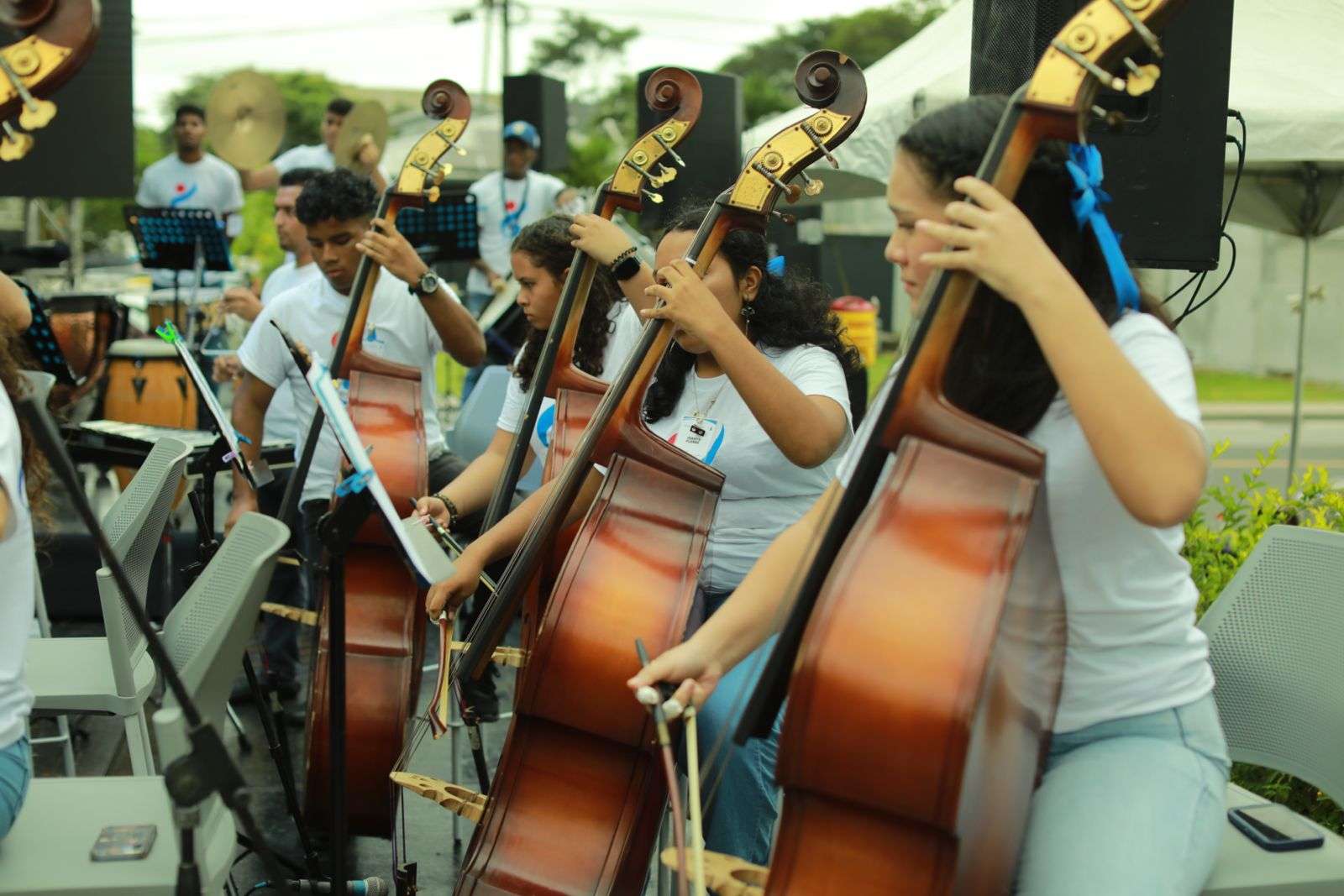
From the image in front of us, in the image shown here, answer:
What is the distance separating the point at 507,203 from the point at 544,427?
19.3 ft

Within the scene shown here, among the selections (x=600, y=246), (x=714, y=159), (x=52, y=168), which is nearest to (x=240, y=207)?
(x=52, y=168)

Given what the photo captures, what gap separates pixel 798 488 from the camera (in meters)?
2.89

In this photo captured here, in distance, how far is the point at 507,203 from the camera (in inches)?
365

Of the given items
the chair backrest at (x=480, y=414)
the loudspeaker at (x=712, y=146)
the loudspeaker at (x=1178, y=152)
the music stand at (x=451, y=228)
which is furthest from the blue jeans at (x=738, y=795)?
the music stand at (x=451, y=228)

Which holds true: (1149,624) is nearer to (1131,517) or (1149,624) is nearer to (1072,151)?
(1131,517)

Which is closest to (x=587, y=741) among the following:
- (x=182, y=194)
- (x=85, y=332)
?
(x=85, y=332)

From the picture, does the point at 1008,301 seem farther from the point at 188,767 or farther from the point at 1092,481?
the point at 188,767

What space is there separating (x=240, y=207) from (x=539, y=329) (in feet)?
21.4

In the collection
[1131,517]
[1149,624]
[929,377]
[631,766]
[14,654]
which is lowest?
[631,766]

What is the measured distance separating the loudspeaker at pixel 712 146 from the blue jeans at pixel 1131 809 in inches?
192

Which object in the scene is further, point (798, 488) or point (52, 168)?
point (52, 168)

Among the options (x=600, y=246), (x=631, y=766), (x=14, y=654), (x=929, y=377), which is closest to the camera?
(x=929, y=377)

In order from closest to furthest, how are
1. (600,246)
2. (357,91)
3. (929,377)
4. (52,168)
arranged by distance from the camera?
1. (929,377)
2. (600,246)
3. (52,168)
4. (357,91)

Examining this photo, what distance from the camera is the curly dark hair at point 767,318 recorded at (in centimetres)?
289
